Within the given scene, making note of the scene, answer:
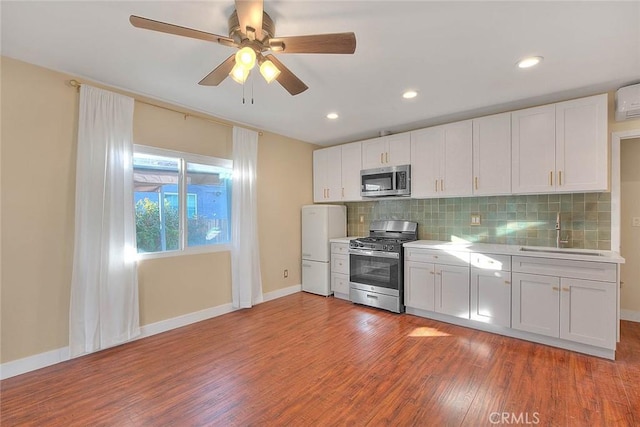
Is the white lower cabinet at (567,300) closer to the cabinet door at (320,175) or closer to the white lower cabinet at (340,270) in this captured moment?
the white lower cabinet at (340,270)

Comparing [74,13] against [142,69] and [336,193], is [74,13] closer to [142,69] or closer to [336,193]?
[142,69]

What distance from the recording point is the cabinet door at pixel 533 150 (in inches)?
118

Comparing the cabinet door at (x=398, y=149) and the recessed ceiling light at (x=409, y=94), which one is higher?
the recessed ceiling light at (x=409, y=94)

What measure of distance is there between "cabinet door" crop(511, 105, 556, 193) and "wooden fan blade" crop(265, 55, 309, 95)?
100 inches

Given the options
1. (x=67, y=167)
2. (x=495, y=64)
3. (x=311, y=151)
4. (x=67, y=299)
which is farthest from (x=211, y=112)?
(x=495, y=64)

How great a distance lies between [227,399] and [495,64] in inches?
133

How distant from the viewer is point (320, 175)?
5062mm

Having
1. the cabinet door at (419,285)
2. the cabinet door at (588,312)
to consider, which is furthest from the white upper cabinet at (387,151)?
the cabinet door at (588,312)

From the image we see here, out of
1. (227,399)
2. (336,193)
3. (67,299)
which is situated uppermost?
(336,193)

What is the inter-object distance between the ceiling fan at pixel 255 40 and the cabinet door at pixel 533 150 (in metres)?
2.48

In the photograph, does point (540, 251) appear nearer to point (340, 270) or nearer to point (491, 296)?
point (491, 296)

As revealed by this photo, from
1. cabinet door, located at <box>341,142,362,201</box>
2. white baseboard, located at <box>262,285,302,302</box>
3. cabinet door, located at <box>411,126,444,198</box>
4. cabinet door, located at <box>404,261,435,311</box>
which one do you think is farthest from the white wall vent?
white baseboard, located at <box>262,285,302,302</box>

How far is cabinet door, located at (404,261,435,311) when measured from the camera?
11.8 ft

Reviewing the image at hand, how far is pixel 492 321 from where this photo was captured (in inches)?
123
